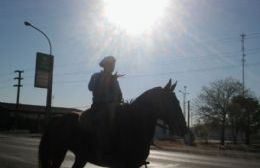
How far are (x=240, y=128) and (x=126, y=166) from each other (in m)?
59.1

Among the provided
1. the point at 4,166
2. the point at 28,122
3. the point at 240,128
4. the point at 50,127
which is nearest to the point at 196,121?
the point at 240,128

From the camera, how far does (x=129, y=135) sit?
6.63 metres

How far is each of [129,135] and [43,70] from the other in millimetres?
Answer: 27687

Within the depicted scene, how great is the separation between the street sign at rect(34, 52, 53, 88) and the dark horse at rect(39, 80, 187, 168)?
25.9m

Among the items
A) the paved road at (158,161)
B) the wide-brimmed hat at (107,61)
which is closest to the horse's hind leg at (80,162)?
the wide-brimmed hat at (107,61)

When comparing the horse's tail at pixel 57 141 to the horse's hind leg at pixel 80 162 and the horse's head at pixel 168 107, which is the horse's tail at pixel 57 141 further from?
the horse's head at pixel 168 107

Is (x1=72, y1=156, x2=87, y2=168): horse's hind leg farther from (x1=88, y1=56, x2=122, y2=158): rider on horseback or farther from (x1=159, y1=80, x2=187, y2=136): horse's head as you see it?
(x1=159, y1=80, x2=187, y2=136): horse's head

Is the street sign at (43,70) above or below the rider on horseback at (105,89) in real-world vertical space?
above

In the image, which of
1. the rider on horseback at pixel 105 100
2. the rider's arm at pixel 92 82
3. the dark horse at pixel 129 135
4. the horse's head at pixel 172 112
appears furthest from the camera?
the rider's arm at pixel 92 82

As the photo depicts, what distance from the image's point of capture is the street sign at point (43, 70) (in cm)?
3312

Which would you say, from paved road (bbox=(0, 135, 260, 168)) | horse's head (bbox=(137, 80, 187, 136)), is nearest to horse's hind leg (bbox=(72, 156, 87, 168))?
horse's head (bbox=(137, 80, 187, 136))

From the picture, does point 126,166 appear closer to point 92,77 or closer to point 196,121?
point 92,77

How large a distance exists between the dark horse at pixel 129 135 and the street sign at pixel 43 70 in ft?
85.0

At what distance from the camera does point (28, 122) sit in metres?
83.4
